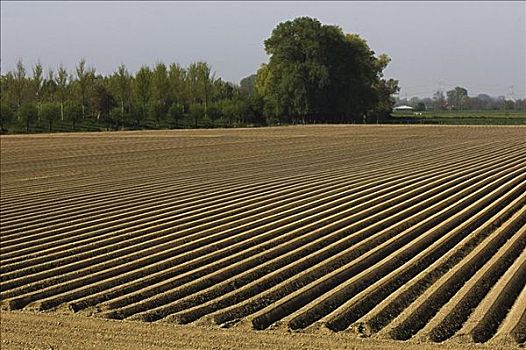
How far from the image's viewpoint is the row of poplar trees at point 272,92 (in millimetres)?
63781

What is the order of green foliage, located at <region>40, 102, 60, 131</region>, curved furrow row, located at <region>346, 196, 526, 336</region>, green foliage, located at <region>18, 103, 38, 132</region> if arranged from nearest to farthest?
curved furrow row, located at <region>346, 196, 526, 336</region>, green foliage, located at <region>18, 103, 38, 132</region>, green foliage, located at <region>40, 102, 60, 131</region>

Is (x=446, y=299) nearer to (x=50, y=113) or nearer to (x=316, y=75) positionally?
(x=50, y=113)

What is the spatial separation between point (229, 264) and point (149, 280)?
0.98 meters

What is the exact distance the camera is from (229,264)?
880 centimetres

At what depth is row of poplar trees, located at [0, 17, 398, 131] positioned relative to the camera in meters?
63.8

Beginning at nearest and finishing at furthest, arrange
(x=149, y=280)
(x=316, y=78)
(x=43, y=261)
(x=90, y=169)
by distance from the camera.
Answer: (x=149, y=280) < (x=43, y=261) < (x=90, y=169) < (x=316, y=78)

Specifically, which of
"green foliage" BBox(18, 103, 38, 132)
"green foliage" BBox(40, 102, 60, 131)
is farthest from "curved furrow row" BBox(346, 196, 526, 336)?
"green foliage" BBox(40, 102, 60, 131)

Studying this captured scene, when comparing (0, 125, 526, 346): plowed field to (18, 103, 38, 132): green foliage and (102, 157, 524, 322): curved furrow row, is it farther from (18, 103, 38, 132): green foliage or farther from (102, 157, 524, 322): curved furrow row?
(18, 103, 38, 132): green foliage

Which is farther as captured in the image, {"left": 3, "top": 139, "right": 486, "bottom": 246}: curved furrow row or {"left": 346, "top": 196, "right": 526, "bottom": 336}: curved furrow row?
{"left": 3, "top": 139, "right": 486, "bottom": 246}: curved furrow row

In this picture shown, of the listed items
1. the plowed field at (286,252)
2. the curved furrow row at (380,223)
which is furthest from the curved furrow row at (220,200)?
the curved furrow row at (380,223)

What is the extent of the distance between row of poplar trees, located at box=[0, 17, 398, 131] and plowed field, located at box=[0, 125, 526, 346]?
150 ft

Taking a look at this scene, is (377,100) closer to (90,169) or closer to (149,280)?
(90,169)

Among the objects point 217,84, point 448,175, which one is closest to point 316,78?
point 217,84

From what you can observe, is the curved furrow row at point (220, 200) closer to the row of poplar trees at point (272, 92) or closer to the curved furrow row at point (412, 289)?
the curved furrow row at point (412, 289)
